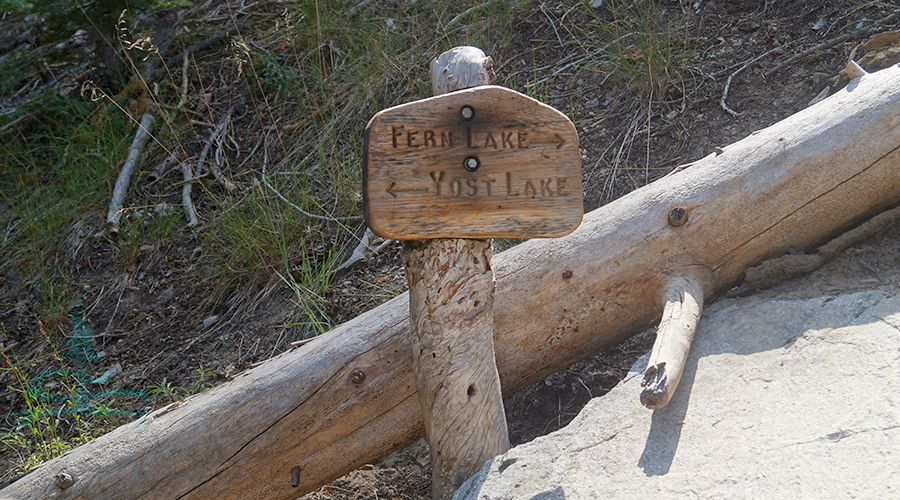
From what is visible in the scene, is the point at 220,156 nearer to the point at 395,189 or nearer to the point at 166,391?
the point at 166,391

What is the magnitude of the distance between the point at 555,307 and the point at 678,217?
58 centimetres

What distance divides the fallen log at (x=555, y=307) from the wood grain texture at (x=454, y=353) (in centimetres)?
38

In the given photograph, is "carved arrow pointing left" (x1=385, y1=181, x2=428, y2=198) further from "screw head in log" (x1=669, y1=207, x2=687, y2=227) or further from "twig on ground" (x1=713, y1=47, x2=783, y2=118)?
"twig on ground" (x1=713, y1=47, x2=783, y2=118)

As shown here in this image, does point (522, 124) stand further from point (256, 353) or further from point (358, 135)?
point (358, 135)

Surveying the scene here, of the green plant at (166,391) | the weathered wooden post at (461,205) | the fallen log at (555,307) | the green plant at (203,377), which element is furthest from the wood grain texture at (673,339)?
the green plant at (166,391)

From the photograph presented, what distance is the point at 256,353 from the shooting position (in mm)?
3348

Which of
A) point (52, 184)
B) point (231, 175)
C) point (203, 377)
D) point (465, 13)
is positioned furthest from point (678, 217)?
point (52, 184)

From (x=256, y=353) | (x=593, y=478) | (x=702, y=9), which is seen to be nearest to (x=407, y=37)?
(x=702, y=9)

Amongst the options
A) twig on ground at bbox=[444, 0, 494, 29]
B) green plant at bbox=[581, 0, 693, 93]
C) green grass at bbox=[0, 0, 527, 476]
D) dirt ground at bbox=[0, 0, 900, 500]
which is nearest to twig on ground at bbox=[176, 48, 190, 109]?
green grass at bbox=[0, 0, 527, 476]

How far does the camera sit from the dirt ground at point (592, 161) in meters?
2.86

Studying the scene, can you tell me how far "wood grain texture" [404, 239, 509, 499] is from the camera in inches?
73.4

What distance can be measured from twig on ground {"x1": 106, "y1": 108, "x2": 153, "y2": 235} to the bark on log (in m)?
3.17

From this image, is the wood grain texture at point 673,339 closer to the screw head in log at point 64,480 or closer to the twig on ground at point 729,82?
the twig on ground at point 729,82

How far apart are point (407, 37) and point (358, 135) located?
950 millimetres
